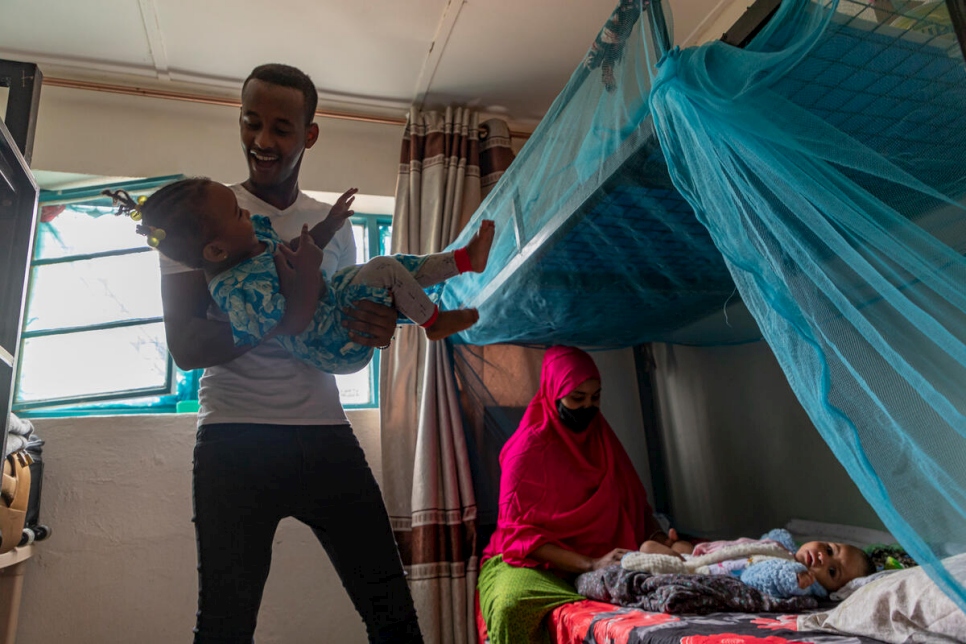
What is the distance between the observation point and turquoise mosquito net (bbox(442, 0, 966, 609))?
72 cm

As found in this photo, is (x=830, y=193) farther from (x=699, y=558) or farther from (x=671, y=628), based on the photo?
(x=699, y=558)

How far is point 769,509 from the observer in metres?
2.32

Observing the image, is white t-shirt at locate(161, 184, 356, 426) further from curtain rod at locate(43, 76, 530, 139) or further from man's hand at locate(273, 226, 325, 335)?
curtain rod at locate(43, 76, 530, 139)

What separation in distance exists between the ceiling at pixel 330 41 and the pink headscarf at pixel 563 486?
1249mm

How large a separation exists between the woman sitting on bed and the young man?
843mm

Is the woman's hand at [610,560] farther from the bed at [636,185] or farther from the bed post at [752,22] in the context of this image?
the bed post at [752,22]

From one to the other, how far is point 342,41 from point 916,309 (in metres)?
2.29

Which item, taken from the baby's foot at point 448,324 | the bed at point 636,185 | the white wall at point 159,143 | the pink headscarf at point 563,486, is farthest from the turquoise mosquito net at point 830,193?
the white wall at point 159,143

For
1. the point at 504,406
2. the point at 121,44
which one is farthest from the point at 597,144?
the point at 121,44

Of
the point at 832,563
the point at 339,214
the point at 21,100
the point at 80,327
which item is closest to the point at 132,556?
the point at 80,327

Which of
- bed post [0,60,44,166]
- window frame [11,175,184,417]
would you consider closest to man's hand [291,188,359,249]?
bed post [0,60,44,166]

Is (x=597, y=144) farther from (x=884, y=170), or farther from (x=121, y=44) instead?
(x=121, y=44)

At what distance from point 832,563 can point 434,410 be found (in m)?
1.36

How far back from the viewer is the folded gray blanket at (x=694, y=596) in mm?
1366
